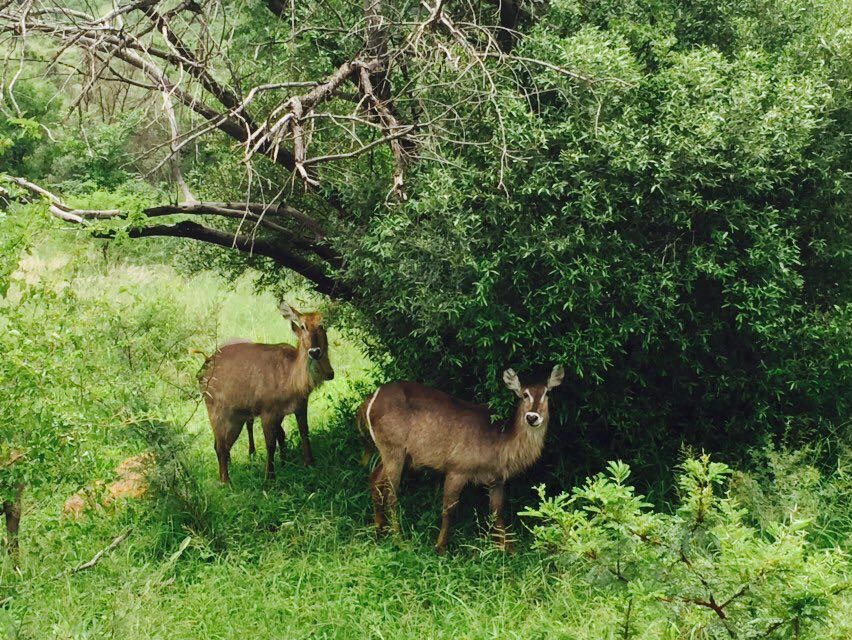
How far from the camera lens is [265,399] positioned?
7.62 meters

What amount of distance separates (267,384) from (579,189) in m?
2.98

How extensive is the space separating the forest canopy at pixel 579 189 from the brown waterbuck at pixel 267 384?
49 centimetres

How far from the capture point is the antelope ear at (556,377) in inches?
240

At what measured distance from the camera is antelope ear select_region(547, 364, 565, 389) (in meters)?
6.09

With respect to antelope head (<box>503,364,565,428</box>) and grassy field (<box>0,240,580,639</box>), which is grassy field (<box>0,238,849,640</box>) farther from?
antelope head (<box>503,364,565,428</box>)

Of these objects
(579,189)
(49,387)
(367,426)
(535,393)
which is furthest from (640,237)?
(49,387)

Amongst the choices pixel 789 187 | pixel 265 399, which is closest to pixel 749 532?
pixel 789 187

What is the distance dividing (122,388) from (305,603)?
65.8 inches

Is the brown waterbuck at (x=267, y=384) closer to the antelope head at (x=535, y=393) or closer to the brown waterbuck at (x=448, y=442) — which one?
the brown waterbuck at (x=448, y=442)

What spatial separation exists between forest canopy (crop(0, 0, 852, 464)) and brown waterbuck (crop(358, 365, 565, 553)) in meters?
0.33

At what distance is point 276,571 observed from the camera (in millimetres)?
→ 6148

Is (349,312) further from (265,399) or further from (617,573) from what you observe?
(617,573)

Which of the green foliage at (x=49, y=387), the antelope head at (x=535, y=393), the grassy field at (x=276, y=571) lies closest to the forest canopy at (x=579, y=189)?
the antelope head at (x=535, y=393)

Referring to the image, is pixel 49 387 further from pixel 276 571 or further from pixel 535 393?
pixel 535 393
